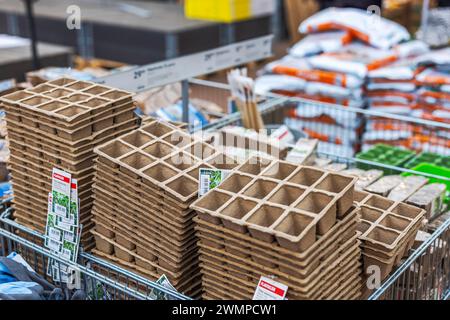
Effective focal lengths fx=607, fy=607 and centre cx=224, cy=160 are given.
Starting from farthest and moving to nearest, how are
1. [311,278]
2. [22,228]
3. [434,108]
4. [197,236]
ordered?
1. [434,108]
2. [22,228]
3. [197,236]
4. [311,278]

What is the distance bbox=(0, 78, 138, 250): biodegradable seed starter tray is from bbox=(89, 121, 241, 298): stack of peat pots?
0.13 meters

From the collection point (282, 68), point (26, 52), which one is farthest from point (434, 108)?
point (26, 52)

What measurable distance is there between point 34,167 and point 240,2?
21.8 ft

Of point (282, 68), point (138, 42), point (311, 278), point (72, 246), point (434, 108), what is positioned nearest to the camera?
point (311, 278)

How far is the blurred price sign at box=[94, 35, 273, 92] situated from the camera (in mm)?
3584

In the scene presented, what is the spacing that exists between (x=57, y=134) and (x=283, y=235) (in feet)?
3.79

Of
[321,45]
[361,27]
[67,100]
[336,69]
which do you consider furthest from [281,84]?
[67,100]

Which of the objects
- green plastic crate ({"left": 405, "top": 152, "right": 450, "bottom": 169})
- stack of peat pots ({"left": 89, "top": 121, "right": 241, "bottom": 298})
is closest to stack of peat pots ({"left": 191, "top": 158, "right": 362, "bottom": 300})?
stack of peat pots ({"left": 89, "top": 121, "right": 241, "bottom": 298})

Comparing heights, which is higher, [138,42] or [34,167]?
[34,167]

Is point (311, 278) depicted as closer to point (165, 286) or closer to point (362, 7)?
point (165, 286)

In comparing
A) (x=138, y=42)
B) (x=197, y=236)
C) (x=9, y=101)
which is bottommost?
(x=138, y=42)

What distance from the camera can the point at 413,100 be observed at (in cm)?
536

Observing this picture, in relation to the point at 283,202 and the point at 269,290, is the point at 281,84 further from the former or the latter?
the point at 269,290
